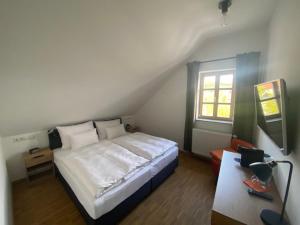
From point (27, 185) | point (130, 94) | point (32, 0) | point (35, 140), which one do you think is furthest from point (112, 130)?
point (32, 0)

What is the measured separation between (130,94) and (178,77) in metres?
1.23

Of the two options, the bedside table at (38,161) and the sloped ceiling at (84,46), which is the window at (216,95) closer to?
the sloped ceiling at (84,46)

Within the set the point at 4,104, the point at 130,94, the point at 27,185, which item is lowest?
the point at 27,185

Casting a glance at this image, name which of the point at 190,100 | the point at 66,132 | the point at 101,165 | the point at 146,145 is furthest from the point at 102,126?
the point at 190,100

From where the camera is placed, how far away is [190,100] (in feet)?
10.2

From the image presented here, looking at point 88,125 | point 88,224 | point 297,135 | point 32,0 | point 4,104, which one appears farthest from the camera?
point 88,125

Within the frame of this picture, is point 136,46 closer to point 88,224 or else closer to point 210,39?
point 210,39

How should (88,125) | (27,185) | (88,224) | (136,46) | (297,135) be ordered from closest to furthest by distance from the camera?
1. (297,135)
2. (88,224)
3. (136,46)
4. (27,185)
5. (88,125)

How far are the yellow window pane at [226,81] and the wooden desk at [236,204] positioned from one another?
195 centimetres

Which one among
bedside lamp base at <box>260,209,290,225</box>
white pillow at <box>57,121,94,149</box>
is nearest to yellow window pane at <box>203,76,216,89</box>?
bedside lamp base at <box>260,209,290,225</box>

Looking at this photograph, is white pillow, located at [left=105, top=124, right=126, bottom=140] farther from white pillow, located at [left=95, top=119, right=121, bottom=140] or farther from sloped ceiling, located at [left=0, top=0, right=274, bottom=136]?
sloped ceiling, located at [left=0, top=0, right=274, bottom=136]

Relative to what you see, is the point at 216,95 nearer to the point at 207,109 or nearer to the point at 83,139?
the point at 207,109

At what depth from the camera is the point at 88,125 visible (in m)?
2.96

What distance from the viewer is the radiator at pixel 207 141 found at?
2.72 m
